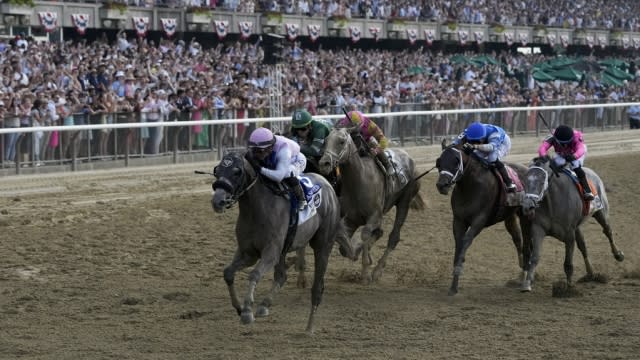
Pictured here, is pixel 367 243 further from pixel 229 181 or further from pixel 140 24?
pixel 140 24

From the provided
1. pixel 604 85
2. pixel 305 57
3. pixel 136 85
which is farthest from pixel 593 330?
pixel 604 85

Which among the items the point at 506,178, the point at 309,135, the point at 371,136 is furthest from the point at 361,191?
the point at 506,178

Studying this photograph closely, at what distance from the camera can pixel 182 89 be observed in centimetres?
1819

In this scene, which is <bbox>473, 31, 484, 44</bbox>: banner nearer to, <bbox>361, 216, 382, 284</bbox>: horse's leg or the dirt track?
the dirt track

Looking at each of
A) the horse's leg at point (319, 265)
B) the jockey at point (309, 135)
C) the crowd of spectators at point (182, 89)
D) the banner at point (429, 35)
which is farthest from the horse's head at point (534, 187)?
the banner at point (429, 35)

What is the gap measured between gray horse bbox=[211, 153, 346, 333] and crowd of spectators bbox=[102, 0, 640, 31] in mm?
19943

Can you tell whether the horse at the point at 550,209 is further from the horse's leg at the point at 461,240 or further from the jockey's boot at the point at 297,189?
the jockey's boot at the point at 297,189

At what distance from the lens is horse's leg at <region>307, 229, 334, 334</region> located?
792 centimetres

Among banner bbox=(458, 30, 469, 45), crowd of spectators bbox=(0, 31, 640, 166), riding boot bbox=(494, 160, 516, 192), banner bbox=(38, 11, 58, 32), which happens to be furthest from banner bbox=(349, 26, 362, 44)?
riding boot bbox=(494, 160, 516, 192)

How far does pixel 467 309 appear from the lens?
8914 millimetres

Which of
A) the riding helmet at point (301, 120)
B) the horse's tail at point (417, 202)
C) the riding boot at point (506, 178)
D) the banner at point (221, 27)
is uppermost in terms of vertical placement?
the banner at point (221, 27)

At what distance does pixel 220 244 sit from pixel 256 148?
4.56 metres

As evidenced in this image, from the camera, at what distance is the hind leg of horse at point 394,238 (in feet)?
34.4

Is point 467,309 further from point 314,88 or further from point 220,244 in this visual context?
point 314,88
